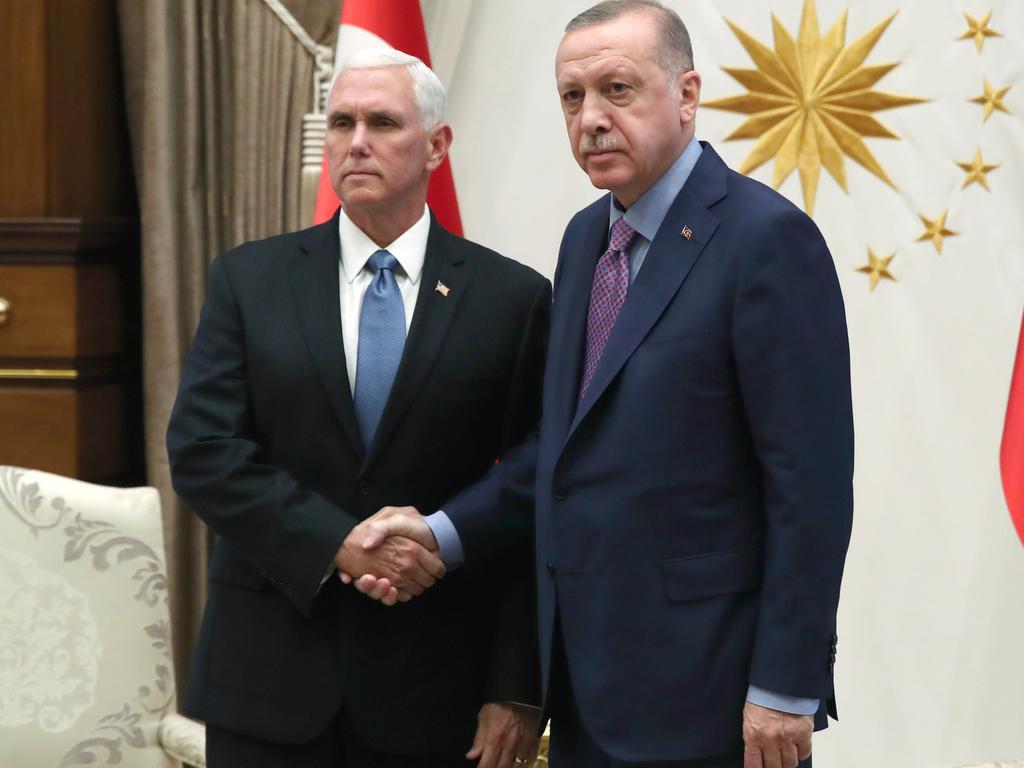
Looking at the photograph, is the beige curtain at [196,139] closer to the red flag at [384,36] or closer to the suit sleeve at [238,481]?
the red flag at [384,36]

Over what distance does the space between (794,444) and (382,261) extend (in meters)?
0.73

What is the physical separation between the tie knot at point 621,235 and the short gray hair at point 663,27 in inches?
8.1

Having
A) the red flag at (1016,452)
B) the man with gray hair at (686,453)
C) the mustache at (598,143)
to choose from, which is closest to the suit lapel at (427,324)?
the man with gray hair at (686,453)

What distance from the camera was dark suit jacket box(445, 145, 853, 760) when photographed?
161 cm

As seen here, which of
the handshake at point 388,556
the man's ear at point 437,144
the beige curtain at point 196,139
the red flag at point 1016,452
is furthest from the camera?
the beige curtain at point 196,139

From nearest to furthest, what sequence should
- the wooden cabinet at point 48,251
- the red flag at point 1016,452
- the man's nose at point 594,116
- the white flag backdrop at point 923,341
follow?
the man's nose at point 594,116 < the red flag at point 1016,452 < the white flag backdrop at point 923,341 < the wooden cabinet at point 48,251

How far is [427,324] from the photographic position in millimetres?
1962

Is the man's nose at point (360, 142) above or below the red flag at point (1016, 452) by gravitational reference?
above

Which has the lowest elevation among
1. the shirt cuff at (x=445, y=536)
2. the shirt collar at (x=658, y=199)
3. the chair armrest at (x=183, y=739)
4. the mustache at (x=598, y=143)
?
the chair armrest at (x=183, y=739)

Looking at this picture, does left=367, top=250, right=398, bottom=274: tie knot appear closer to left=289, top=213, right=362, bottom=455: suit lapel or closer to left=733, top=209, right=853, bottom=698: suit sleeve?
left=289, top=213, right=362, bottom=455: suit lapel

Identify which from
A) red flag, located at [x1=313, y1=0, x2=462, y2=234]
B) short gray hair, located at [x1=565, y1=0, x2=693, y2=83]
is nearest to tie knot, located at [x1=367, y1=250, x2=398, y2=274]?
short gray hair, located at [x1=565, y1=0, x2=693, y2=83]

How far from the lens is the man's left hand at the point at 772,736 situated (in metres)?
1.61

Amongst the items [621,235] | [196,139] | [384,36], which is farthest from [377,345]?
[196,139]

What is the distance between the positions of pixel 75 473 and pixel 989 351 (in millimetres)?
2365
